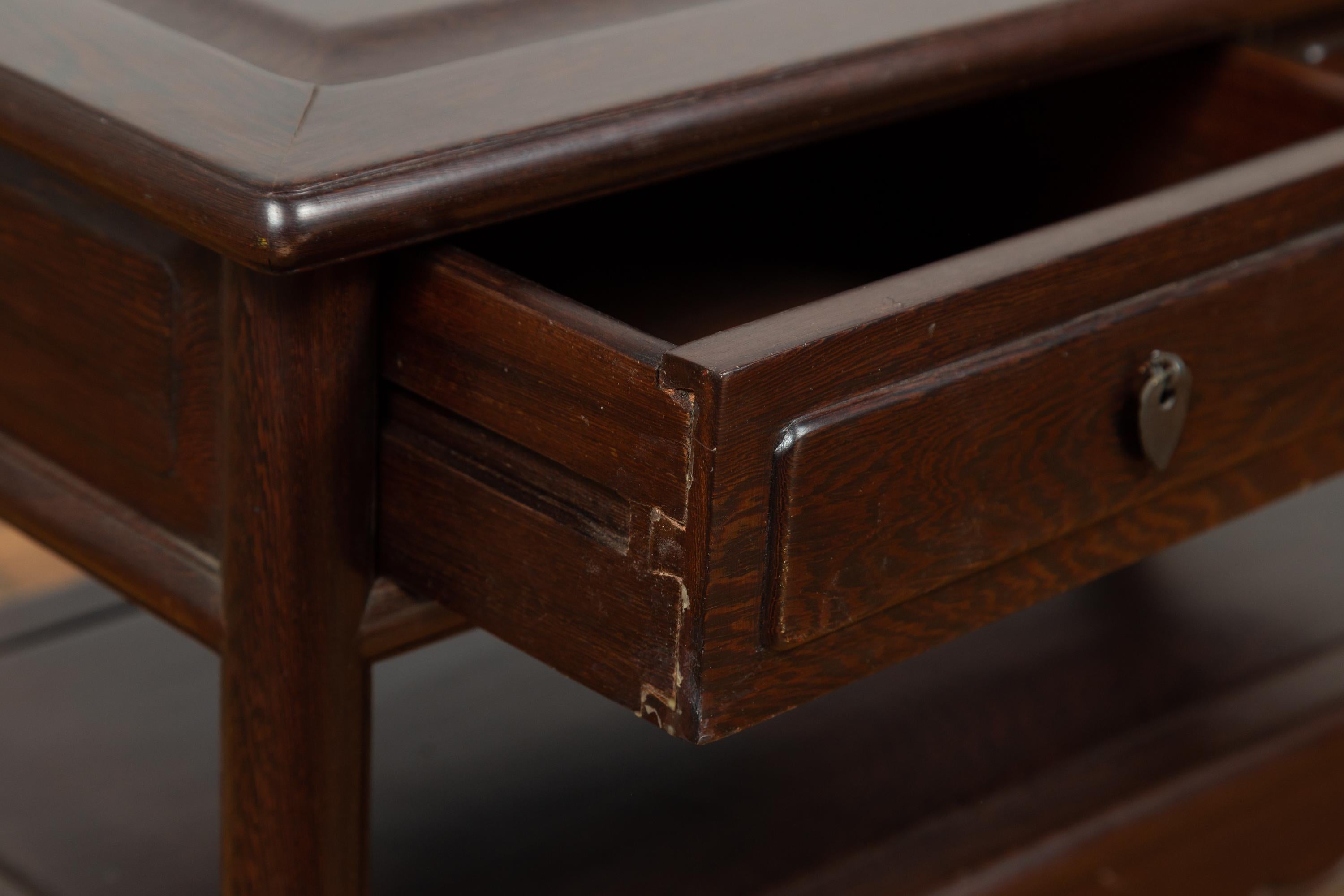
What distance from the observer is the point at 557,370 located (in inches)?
21.9

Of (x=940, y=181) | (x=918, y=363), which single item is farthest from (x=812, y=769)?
(x=918, y=363)

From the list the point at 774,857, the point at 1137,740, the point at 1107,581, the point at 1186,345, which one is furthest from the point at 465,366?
the point at 1107,581

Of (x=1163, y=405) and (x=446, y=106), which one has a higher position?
(x=446, y=106)

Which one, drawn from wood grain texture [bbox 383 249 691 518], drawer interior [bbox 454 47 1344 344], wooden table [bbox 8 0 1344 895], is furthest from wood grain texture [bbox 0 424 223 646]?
drawer interior [bbox 454 47 1344 344]

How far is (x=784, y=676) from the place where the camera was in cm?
Result: 59

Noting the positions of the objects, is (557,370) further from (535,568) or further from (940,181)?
(940,181)

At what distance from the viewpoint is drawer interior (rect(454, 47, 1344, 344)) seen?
0.83 meters

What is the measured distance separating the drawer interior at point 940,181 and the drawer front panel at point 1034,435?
0.16m

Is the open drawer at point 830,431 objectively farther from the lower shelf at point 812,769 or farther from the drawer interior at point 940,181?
the lower shelf at point 812,769

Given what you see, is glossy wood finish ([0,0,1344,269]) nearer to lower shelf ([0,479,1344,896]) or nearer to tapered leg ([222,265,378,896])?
tapered leg ([222,265,378,896])

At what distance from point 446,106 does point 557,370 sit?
0.10 metres

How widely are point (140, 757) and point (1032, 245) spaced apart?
1.79ft

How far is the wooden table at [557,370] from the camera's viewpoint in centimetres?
55

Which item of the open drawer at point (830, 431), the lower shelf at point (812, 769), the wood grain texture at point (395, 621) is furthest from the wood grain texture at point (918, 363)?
the lower shelf at point (812, 769)
